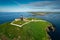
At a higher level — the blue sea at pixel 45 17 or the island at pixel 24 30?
the blue sea at pixel 45 17

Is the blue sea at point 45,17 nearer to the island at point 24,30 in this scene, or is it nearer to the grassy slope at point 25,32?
the island at point 24,30

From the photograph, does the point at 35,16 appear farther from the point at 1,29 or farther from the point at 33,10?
the point at 1,29

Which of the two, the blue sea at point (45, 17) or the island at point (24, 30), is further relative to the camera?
the blue sea at point (45, 17)

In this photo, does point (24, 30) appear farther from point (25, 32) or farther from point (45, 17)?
point (45, 17)

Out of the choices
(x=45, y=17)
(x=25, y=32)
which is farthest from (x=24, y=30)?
(x=45, y=17)

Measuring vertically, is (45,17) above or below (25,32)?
above

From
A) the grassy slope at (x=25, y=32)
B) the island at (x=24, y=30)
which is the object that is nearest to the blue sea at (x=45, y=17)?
the island at (x=24, y=30)

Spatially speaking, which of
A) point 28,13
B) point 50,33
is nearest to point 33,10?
point 28,13
